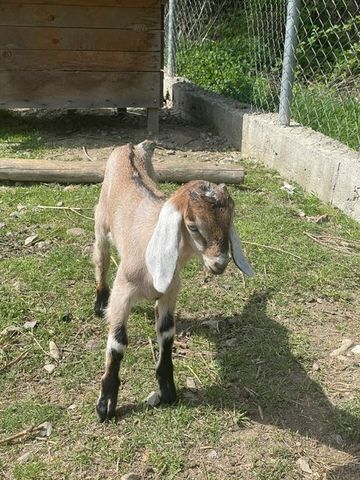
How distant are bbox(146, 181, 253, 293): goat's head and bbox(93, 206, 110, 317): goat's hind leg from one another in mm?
1152

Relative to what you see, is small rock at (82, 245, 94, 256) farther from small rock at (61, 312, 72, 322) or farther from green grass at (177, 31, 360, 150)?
green grass at (177, 31, 360, 150)

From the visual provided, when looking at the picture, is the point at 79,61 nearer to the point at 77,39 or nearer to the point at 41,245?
the point at 77,39

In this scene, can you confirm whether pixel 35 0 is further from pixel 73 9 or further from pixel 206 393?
pixel 206 393

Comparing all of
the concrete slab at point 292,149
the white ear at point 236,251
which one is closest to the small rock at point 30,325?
the white ear at point 236,251

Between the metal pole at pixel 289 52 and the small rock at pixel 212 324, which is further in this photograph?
the metal pole at pixel 289 52

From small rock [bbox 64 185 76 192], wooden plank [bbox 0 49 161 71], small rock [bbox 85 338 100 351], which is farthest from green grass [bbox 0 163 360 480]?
wooden plank [bbox 0 49 161 71]

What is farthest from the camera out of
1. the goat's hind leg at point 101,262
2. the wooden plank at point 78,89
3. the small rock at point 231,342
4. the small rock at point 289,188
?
the wooden plank at point 78,89

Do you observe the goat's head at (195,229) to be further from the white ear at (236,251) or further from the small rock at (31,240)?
the small rock at (31,240)

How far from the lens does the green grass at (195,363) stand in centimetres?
292

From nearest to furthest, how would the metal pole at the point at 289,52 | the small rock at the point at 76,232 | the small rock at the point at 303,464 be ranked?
the small rock at the point at 303,464
the small rock at the point at 76,232
the metal pole at the point at 289,52

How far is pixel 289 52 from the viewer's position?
6344 mm

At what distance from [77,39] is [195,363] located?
4942 millimetres

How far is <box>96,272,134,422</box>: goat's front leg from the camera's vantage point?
3.08m

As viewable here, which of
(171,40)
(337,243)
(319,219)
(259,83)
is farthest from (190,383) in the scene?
(171,40)
